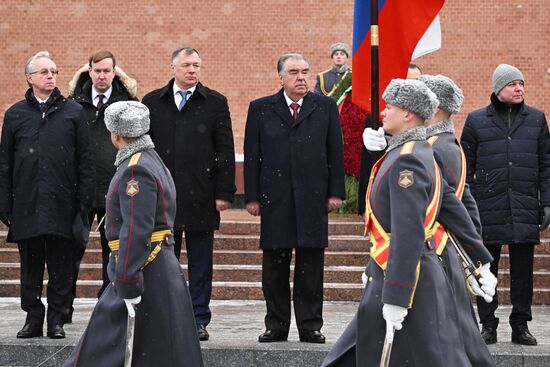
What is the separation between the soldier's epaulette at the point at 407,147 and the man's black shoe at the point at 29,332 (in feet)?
13.4

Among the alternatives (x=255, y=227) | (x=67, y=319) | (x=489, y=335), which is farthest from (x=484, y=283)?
(x=255, y=227)

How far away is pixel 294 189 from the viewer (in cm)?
907

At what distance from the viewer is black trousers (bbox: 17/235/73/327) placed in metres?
9.16

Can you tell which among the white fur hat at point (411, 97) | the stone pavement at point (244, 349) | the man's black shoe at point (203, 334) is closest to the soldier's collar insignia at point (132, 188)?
the white fur hat at point (411, 97)

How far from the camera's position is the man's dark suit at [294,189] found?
8.98m

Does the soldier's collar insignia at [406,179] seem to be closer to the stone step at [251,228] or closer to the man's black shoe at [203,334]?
the man's black shoe at [203,334]

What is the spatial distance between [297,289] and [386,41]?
6.29ft

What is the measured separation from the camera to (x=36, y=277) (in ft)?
30.3

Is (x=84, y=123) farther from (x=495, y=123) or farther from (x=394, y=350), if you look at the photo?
(x=394, y=350)

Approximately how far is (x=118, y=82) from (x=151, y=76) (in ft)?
34.7

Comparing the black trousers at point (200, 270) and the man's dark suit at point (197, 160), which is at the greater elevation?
the man's dark suit at point (197, 160)

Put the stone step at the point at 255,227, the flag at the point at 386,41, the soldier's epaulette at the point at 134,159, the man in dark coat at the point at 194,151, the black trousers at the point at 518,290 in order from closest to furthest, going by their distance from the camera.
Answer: the soldier's epaulette at the point at 134,159
the flag at the point at 386,41
the black trousers at the point at 518,290
the man in dark coat at the point at 194,151
the stone step at the point at 255,227

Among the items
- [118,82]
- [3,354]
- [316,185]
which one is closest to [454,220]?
[316,185]

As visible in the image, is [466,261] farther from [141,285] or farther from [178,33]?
[178,33]
